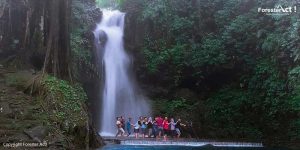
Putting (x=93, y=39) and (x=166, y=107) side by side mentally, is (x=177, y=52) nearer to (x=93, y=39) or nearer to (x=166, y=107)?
(x=166, y=107)

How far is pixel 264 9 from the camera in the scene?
22.9m

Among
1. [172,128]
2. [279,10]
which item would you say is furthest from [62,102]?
Answer: [279,10]

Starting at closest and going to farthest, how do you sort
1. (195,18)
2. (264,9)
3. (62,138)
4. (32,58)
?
1. (62,138)
2. (32,58)
3. (264,9)
4. (195,18)

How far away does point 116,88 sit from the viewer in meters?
25.3

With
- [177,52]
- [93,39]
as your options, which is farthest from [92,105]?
[177,52]

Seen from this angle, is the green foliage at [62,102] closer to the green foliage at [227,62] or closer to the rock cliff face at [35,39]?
the rock cliff face at [35,39]

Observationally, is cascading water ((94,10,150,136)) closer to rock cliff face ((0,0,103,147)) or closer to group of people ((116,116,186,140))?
rock cliff face ((0,0,103,147))

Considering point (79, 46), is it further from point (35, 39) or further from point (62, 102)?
point (62, 102)

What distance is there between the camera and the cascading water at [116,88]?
24281mm

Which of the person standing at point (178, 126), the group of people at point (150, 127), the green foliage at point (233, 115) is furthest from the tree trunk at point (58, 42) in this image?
the green foliage at point (233, 115)

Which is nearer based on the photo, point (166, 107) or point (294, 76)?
point (294, 76)

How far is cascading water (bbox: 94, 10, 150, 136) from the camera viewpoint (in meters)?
24.3

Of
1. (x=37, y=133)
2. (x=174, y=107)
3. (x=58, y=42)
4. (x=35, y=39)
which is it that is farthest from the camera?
(x=174, y=107)

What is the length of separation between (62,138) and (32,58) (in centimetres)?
694
